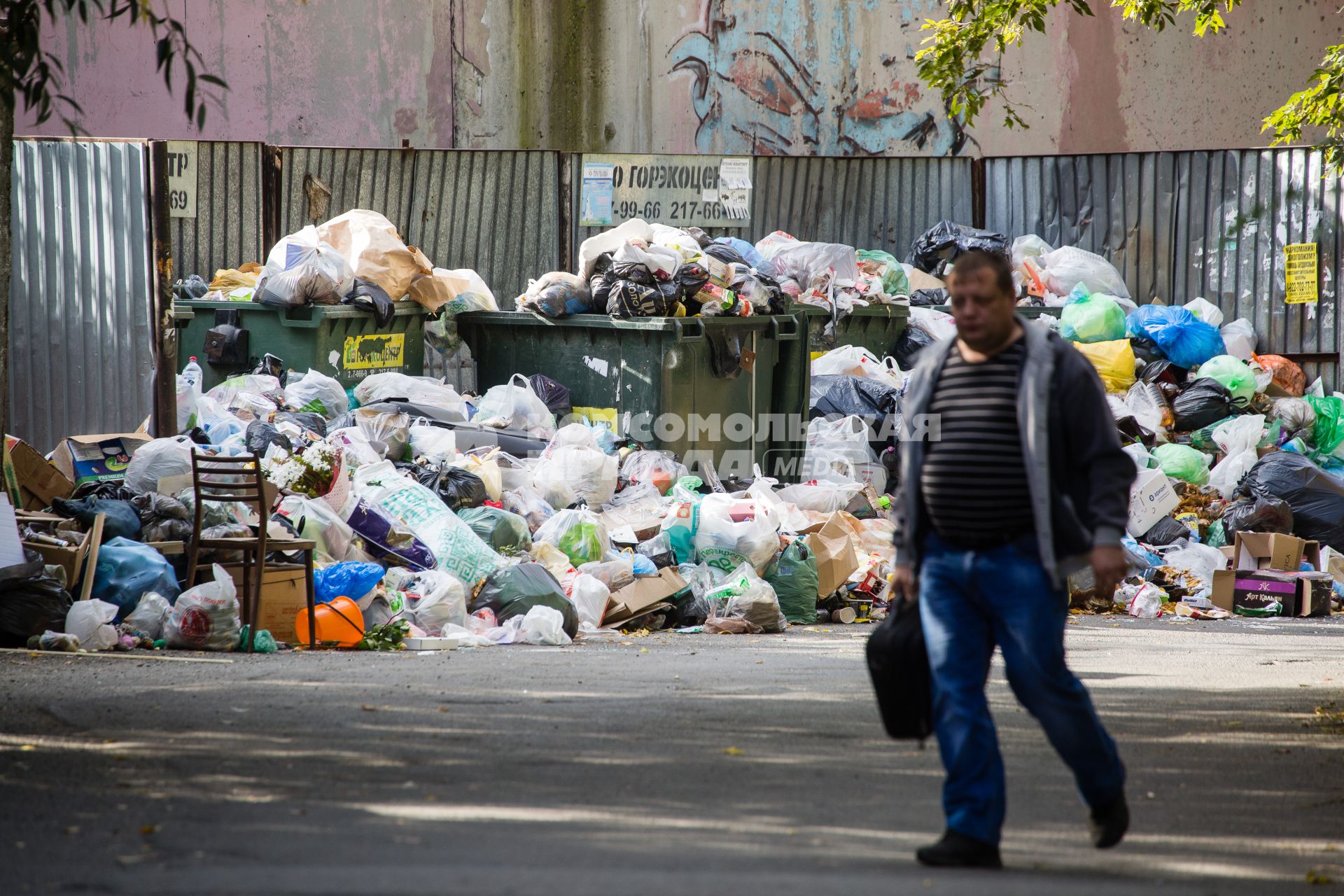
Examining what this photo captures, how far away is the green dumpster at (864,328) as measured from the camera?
11.2 meters

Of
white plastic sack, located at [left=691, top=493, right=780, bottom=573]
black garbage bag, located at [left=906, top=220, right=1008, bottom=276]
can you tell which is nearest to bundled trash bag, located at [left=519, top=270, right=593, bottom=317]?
white plastic sack, located at [left=691, top=493, right=780, bottom=573]

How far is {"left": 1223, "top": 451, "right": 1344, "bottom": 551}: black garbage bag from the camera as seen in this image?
1010cm

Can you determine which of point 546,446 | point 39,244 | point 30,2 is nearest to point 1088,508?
point 30,2

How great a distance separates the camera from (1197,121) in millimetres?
15414

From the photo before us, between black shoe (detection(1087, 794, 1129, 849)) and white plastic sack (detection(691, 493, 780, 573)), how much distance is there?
486 cm

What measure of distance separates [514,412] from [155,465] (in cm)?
245

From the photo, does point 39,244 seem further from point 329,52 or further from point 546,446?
point 329,52

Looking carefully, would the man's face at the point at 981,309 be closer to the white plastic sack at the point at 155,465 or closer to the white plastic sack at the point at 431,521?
the white plastic sack at the point at 431,521

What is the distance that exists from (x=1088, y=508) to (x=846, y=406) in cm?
722

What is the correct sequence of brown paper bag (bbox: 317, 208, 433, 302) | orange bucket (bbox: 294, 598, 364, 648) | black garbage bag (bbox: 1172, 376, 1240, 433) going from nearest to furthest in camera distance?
orange bucket (bbox: 294, 598, 364, 648) < brown paper bag (bbox: 317, 208, 433, 302) < black garbage bag (bbox: 1172, 376, 1240, 433)

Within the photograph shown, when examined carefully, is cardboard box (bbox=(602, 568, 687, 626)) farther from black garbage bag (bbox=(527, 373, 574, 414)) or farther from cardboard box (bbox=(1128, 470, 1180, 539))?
cardboard box (bbox=(1128, 470, 1180, 539))

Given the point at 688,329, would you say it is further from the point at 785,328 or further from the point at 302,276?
the point at 302,276

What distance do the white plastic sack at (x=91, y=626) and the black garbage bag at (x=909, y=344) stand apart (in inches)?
262

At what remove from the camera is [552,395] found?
9.94m
